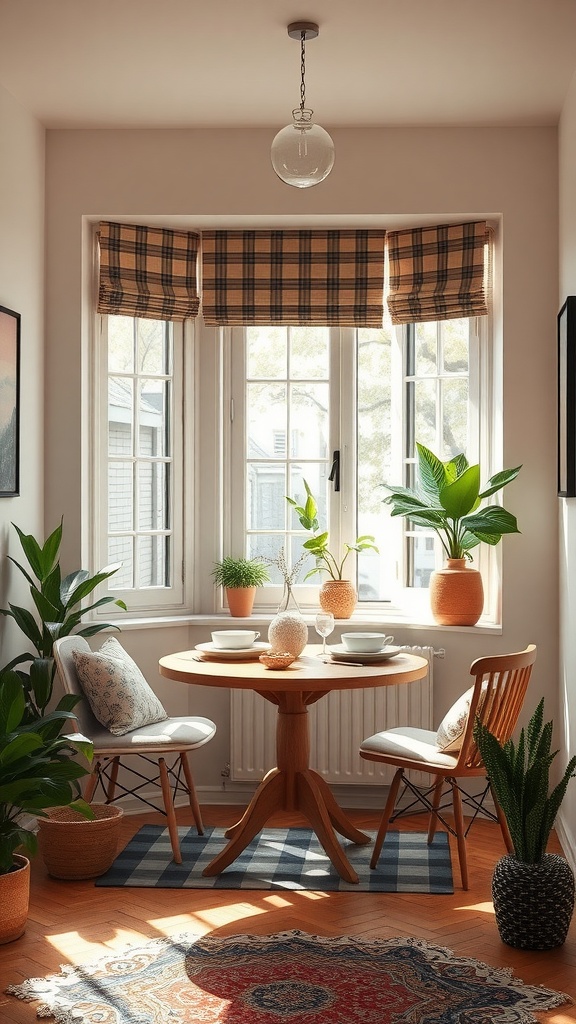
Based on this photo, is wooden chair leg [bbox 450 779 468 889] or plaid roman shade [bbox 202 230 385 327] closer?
wooden chair leg [bbox 450 779 468 889]

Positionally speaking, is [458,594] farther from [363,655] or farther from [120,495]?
[120,495]

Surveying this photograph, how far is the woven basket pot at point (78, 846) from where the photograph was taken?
12.3 ft

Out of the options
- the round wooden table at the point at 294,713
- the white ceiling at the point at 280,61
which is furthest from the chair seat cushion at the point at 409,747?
the white ceiling at the point at 280,61

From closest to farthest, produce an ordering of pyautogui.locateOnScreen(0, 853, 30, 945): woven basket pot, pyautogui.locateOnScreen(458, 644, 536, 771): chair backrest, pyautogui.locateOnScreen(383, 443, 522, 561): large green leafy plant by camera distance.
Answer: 1. pyautogui.locateOnScreen(0, 853, 30, 945): woven basket pot
2. pyautogui.locateOnScreen(458, 644, 536, 771): chair backrest
3. pyautogui.locateOnScreen(383, 443, 522, 561): large green leafy plant

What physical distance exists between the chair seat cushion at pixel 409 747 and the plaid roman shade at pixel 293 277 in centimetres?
194

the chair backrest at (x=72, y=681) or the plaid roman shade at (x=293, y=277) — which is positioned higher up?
the plaid roman shade at (x=293, y=277)

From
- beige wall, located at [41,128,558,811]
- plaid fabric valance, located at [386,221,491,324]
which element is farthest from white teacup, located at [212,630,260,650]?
plaid fabric valance, located at [386,221,491,324]

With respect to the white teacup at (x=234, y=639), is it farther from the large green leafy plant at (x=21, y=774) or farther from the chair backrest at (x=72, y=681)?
the large green leafy plant at (x=21, y=774)

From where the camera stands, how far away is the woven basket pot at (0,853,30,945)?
3160 millimetres

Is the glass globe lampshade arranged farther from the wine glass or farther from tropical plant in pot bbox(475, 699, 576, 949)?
tropical plant in pot bbox(475, 699, 576, 949)

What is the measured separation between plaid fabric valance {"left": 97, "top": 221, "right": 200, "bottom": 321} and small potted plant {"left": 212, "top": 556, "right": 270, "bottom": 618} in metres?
1.19

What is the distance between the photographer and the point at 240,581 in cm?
477

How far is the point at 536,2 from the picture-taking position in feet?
11.3

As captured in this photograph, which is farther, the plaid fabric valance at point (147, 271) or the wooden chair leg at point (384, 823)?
the plaid fabric valance at point (147, 271)
